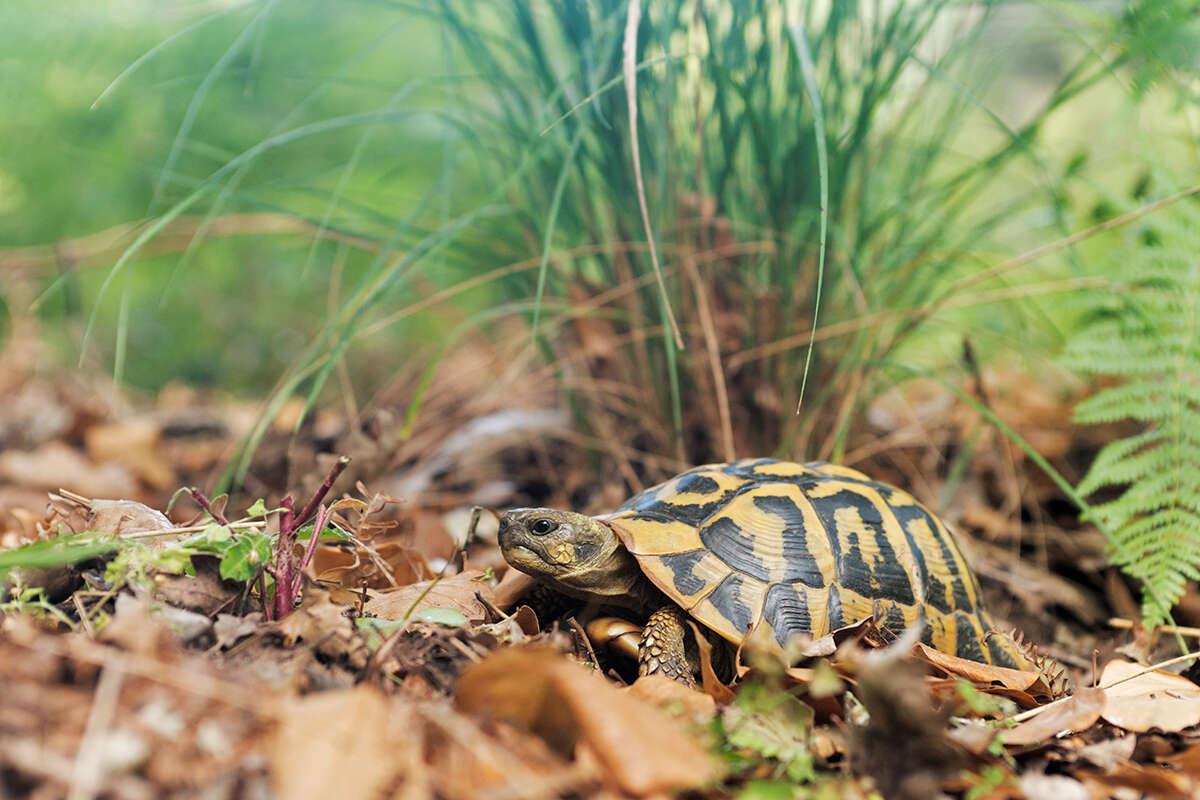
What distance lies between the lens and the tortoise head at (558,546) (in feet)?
5.39

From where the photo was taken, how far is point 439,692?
3.88ft

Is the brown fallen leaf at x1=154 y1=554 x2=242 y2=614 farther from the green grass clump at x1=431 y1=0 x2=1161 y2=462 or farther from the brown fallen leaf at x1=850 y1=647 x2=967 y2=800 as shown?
the green grass clump at x1=431 y1=0 x2=1161 y2=462

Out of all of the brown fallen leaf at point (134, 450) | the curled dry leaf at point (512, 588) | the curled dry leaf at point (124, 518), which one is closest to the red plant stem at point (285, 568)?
the curled dry leaf at point (124, 518)

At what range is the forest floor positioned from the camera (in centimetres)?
88

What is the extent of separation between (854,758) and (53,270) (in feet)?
13.9

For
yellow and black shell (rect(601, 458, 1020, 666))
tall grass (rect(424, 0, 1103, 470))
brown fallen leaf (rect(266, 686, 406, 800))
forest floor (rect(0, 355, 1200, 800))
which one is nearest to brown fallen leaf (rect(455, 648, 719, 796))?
forest floor (rect(0, 355, 1200, 800))

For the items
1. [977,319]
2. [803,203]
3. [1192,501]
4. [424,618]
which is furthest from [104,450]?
[977,319]

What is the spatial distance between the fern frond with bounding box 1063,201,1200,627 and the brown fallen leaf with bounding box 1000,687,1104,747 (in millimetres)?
608

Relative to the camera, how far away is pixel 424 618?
1.36 m

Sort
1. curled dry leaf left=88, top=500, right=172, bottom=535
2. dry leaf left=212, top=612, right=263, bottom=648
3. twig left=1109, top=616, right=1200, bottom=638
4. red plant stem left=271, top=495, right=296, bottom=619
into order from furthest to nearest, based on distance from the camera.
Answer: twig left=1109, top=616, right=1200, bottom=638 → curled dry leaf left=88, top=500, right=172, bottom=535 → red plant stem left=271, top=495, right=296, bottom=619 → dry leaf left=212, top=612, right=263, bottom=648

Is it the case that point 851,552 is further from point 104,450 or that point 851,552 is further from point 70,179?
point 70,179

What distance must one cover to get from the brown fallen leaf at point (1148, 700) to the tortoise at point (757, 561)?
22cm

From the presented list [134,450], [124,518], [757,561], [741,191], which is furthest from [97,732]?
[134,450]

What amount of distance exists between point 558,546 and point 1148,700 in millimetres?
1079
